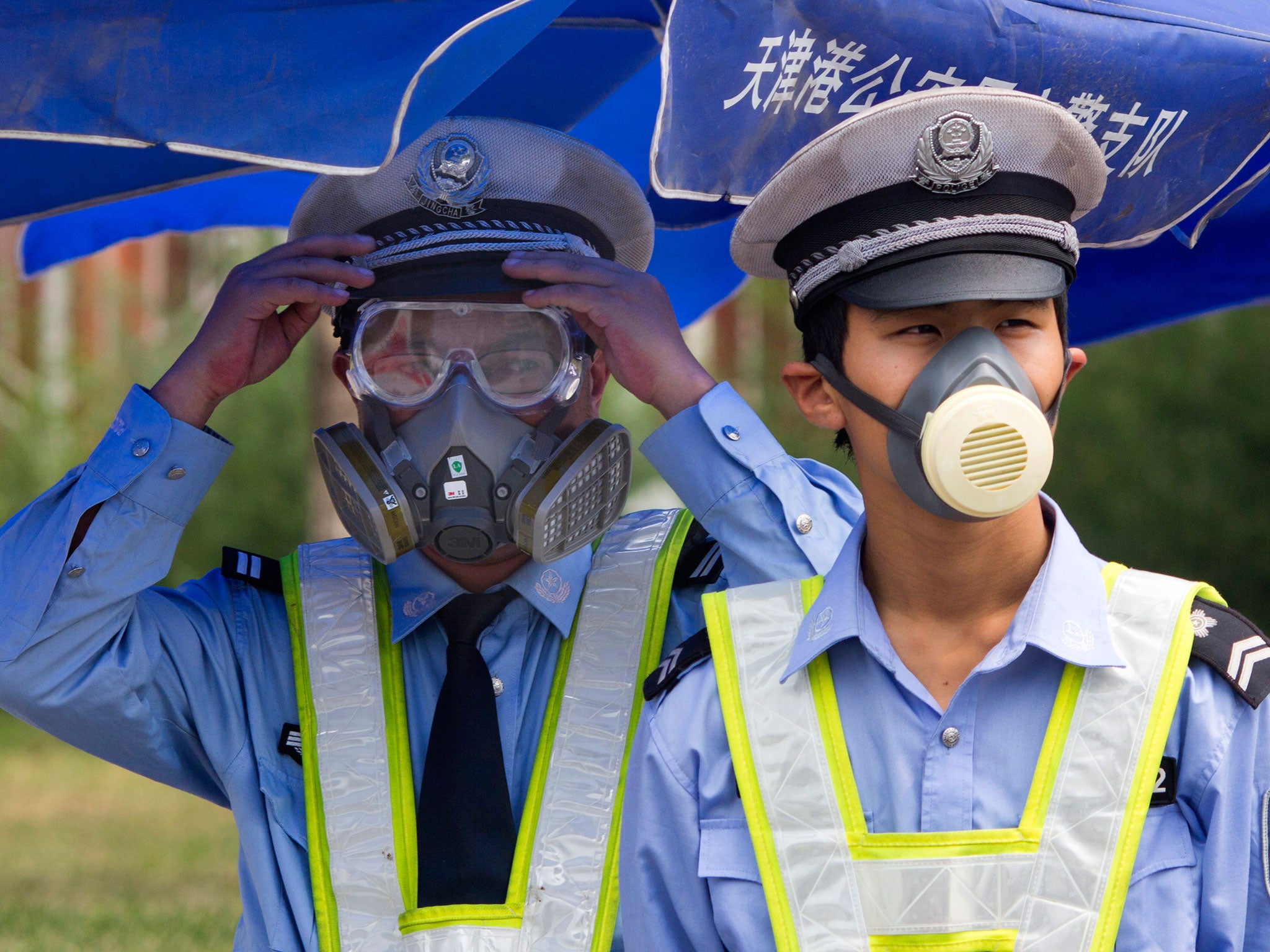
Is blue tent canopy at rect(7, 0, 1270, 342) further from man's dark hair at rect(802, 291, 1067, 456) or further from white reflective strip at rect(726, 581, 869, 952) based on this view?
white reflective strip at rect(726, 581, 869, 952)

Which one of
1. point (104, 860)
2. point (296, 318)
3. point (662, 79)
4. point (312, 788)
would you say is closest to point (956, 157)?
point (662, 79)

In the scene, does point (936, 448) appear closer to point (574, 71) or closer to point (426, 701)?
point (426, 701)

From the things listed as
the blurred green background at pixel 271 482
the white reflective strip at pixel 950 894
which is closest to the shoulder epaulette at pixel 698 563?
A: the white reflective strip at pixel 950 894

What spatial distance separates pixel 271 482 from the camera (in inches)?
481

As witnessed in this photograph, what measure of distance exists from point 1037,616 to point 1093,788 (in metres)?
0.24

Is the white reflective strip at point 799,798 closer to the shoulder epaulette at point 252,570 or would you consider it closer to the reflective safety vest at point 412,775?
the reflective safety vest at point 412,775

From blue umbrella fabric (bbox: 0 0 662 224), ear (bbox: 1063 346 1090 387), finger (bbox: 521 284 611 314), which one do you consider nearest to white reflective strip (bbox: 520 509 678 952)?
finger (bbox: 521 284 611 314)

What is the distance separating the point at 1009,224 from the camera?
7.12ft

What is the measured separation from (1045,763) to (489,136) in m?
1.62

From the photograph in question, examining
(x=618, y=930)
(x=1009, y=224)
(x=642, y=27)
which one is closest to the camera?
(x=1009, y=224)

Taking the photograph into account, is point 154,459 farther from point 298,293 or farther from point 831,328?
point 831,328

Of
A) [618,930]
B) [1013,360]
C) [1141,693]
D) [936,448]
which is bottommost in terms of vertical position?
[618,930]

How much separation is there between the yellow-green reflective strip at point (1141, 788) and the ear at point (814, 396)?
0.58m

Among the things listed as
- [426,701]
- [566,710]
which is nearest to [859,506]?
[566,710]
